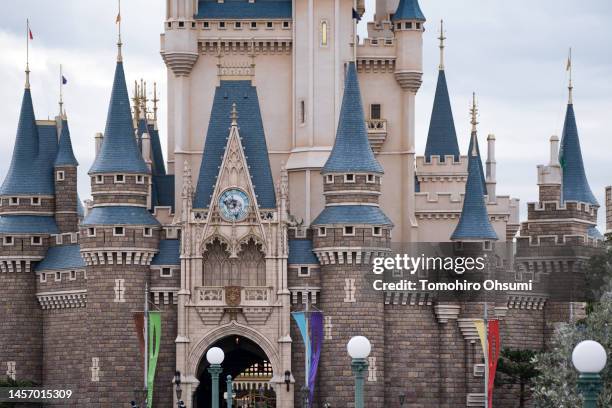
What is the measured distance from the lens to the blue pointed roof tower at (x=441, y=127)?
89.4 metres

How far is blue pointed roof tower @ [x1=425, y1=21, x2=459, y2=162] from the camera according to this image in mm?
89438

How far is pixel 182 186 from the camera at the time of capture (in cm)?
7994

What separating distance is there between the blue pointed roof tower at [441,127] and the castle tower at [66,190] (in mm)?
16415

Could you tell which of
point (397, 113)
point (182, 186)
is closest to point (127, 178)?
point (182, 186)

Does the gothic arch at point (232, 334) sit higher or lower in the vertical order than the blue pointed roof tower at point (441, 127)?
lower

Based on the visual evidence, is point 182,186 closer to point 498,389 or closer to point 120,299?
point 120,299

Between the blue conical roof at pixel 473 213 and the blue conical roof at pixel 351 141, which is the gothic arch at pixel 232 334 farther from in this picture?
the blue conical roof at pixel 473 213

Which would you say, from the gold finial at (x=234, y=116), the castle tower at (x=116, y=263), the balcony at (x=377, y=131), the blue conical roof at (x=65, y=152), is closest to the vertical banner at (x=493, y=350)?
the balcony at (x=377, y=131)

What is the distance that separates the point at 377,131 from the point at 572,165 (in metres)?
13.2

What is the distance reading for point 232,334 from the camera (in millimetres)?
77562

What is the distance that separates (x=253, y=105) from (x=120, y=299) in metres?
10.4

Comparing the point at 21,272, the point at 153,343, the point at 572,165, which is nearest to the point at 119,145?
the point at 21,272

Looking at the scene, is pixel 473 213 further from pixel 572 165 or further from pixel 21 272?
pixel 21 272

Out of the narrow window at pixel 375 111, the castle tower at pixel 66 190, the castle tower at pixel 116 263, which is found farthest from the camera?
the narrow window at pixel 375 111
